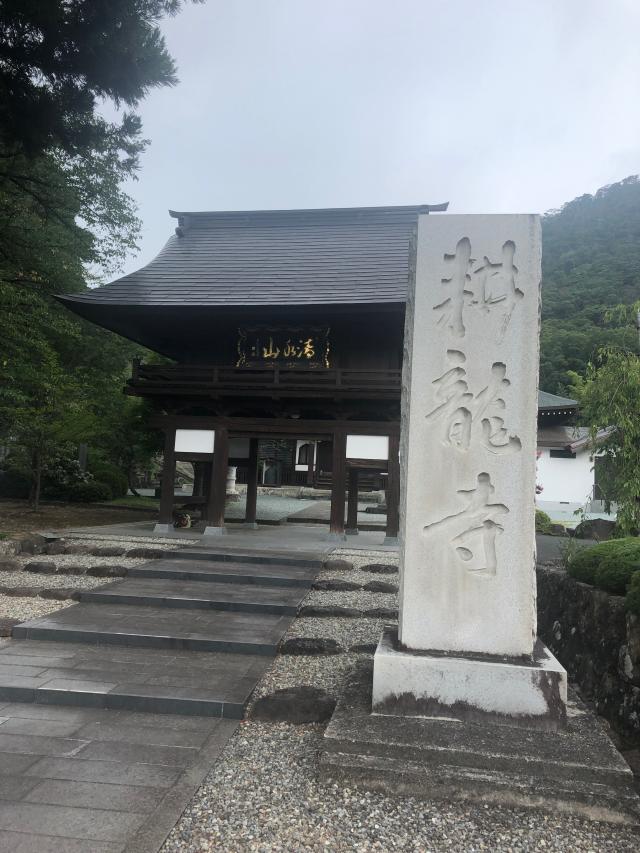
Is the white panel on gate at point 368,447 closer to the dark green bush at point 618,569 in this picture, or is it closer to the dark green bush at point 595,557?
the dark green bush at point 595,557

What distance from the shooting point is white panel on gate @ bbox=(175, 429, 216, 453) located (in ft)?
38.0

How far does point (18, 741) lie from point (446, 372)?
315 centimetres

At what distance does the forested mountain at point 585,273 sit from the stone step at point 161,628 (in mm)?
25501

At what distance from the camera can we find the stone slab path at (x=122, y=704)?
229 cm

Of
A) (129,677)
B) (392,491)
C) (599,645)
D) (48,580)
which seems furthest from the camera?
(392,491)

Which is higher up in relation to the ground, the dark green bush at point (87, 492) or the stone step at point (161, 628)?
the dark green bush at point (87, 492)

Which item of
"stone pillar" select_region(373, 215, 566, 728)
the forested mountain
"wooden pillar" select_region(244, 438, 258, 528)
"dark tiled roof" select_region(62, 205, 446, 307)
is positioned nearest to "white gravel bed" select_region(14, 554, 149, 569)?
"dark tiled roof" select_region(62, 205, 446, 307)

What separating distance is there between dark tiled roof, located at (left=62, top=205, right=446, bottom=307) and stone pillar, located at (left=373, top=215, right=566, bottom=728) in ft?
22.9

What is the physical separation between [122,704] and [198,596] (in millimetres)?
2728

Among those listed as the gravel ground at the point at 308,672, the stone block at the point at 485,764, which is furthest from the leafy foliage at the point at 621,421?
the stone block at the point at 485,764

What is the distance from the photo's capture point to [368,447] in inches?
434

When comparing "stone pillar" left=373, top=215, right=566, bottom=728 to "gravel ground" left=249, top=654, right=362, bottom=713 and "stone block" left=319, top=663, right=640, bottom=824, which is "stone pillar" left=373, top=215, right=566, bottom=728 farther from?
"gravel ground" left=249, top=654, right=362, bottom=713

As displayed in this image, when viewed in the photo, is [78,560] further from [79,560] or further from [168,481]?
[168,481]

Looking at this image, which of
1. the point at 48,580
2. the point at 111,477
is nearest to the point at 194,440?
the point at 48,580
